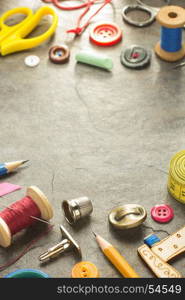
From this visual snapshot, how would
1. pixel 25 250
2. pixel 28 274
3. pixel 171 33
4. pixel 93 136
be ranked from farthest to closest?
pixel 171 33
pixel 93 136
pixel 25 250
pixel 28 274

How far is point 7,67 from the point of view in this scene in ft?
6.87

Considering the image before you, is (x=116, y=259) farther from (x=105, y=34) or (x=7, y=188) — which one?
(x=105, y=34)

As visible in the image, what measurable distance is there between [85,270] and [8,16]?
1.14m

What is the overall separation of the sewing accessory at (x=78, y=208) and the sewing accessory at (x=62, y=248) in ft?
0.20

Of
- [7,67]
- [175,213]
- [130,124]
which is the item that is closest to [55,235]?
[175,213]

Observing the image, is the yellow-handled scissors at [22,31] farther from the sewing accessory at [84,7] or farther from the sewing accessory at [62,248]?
the sewing accessory at [62,248]

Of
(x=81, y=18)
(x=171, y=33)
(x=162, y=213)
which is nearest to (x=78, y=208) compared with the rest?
(x=162, y=213)

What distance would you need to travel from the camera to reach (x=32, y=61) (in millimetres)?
2094

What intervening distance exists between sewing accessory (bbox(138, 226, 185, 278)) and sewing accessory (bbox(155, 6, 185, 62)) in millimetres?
717

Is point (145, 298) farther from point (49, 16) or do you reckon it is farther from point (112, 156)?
point (49, 16)

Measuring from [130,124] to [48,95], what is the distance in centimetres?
31

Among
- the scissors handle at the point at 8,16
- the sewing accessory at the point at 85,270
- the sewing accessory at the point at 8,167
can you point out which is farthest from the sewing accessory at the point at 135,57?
the sewing accessory at the point at 85,270

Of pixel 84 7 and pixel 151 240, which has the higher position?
pixel 84 7

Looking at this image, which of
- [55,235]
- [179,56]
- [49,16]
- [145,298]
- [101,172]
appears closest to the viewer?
[145,298]
